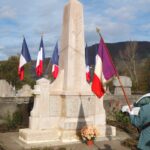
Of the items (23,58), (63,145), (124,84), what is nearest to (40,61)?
(23,58)

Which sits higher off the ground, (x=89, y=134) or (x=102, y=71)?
(x=102, y=71)

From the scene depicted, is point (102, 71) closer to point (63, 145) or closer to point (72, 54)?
point (72, 54)

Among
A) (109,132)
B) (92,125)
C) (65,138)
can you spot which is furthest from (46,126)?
(109,132)

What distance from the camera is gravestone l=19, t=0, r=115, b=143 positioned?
10.7 metres

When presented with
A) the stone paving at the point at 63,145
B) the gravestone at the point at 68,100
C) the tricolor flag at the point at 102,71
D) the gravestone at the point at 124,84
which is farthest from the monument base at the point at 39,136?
the gravestone at the point at 124,84

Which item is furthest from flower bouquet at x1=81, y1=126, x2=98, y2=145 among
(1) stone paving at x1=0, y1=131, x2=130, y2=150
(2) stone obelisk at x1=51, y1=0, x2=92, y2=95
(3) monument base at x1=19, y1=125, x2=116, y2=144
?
(2) stone obelisk at x1=51, y1=0, x2=92, y2=95

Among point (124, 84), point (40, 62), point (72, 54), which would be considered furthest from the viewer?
point (124, 84)

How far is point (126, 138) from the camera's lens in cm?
1159

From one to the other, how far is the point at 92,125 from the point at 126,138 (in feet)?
4.20

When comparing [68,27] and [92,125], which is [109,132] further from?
[68,27]

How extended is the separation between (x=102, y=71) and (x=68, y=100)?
99.3 inches

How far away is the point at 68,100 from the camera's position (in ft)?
36.1

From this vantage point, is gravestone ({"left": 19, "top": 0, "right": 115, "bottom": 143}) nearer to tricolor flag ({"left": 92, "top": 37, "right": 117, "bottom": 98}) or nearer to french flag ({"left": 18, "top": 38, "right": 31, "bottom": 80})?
french flag ({"left": 18, "top": 38, "right": 31, "bottom": 80})

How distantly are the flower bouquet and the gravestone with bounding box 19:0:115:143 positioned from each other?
0.43 m
